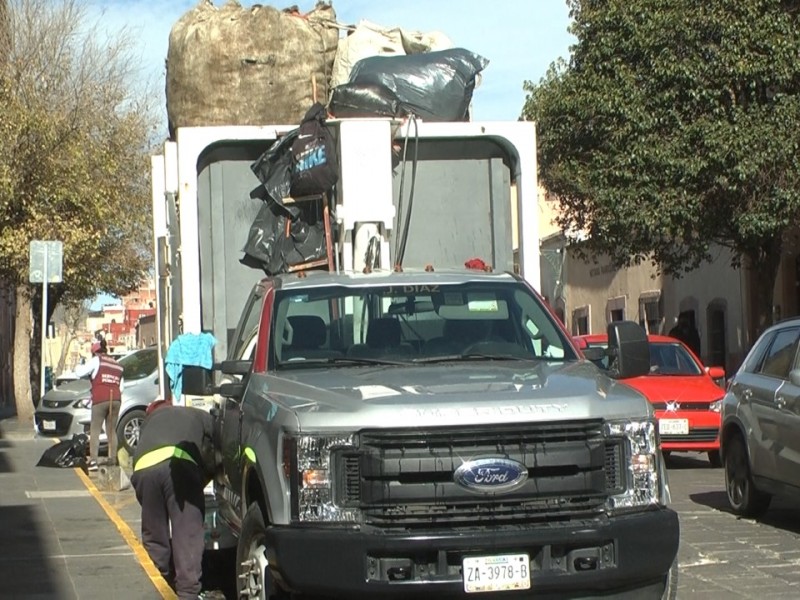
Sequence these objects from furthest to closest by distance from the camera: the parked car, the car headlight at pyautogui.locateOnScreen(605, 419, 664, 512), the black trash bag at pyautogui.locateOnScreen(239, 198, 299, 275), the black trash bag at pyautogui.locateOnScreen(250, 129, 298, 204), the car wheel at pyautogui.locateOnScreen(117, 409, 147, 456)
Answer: the parked car
the car wheel at pyautogui.locateOnScreen(117, 409, 147, 456)
the black trash bag at pyautogui.locateOnScreen(239, 198, 299, 275)
the black trash bag at pyautogui.locateOnScreen(250, 129, 298, 204)
the car headlight at pyautogui.locateOnScreen(605, 419, 664, 512)

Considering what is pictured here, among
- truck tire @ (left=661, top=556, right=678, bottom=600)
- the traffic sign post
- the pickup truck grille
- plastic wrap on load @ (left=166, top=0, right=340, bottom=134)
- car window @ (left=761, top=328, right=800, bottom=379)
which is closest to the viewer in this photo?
the pickup truck grille

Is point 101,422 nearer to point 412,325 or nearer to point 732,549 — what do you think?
point 732,549

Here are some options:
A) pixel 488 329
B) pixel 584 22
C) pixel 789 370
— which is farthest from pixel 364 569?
pixel 584 22

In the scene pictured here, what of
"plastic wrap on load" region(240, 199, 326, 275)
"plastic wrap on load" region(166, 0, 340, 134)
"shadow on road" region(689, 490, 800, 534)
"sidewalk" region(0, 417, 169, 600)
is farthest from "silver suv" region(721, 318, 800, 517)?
"sidewalk" region(0, 417, 169, 600)

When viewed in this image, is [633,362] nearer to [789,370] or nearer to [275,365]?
[275,365]

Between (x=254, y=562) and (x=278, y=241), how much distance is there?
313 cm

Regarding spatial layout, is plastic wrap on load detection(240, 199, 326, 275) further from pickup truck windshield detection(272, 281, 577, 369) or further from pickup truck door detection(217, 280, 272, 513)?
pickup truck windshield detection(272, 281, 577, 369)

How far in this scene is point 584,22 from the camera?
84.4ft

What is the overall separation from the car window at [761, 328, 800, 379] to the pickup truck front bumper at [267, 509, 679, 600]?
19.2ft

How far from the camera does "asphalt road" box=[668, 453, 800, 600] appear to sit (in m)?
9.02

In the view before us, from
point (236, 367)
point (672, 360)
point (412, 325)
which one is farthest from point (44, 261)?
point (412, 325)

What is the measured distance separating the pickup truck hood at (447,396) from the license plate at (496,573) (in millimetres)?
575

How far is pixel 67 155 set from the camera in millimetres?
31719

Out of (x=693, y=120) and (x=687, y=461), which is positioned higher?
(x=693, y=120)
